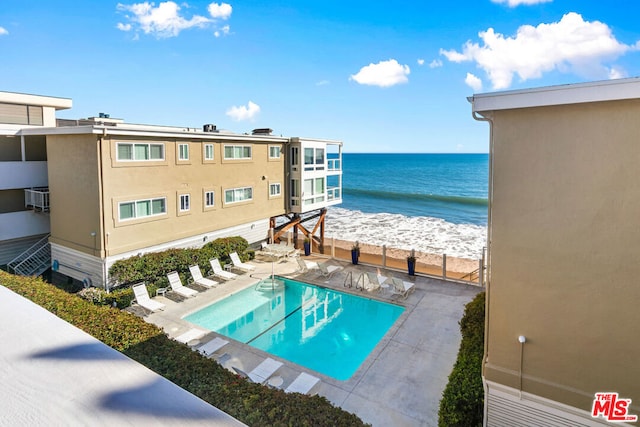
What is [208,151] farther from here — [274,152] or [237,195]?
[274,152]

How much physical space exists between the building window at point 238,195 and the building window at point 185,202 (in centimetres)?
220

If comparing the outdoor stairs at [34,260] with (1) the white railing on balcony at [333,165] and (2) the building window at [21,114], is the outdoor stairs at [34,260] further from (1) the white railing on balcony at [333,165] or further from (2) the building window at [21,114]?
(1) the white railing on balcony at [333,165]

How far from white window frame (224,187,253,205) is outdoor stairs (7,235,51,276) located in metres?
8.13

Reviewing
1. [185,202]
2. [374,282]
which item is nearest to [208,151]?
[185,202]

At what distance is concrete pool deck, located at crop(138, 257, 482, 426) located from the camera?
8.66 m

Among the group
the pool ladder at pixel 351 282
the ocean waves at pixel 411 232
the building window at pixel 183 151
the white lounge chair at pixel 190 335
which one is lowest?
the ocean waves at pixel 411 232

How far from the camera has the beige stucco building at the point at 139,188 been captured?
47.0 ft

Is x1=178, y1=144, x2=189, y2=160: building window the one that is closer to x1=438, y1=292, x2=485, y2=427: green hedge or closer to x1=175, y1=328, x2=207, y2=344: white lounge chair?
x1=175, y1=328, x2=207, y2=344: white lounge chair

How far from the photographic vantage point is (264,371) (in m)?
9.54

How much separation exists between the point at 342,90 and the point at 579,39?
51290 mm

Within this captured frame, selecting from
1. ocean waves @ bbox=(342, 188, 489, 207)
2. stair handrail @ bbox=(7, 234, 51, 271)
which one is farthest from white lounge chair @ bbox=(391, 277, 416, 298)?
ocean waves @ bbox=(342, 188, 489, 207)

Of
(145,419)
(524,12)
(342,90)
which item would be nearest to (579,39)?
(524,12)

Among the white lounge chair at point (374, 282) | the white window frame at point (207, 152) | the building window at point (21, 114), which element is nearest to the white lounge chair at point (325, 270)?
the white lounge chair at point (374, 282)

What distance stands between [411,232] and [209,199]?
23.8 metres
